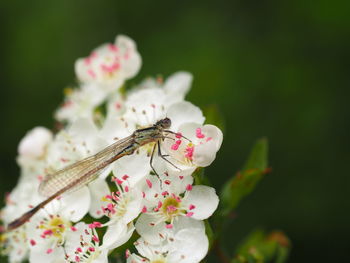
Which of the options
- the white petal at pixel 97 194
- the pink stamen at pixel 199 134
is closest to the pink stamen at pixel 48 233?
the white petal at pixel 97 194

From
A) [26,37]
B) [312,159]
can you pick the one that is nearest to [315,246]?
[312,159]

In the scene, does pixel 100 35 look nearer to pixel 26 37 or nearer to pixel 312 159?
pixel 26 37

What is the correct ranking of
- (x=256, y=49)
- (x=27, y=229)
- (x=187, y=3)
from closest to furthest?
1. (x=27, y=229)
2. (x=256, y=49)
3. (x=187, y=3)

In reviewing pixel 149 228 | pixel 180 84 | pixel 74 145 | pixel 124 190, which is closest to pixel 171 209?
pixel 149 228

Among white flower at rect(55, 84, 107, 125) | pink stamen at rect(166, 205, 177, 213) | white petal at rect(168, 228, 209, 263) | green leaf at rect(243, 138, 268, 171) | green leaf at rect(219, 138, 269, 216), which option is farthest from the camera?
white flower at rect(55, 84, 107, 125)

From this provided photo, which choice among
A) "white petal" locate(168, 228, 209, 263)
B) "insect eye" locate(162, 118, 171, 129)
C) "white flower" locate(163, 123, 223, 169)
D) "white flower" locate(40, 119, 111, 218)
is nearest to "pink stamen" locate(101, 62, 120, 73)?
"white flower" locate(40, 119, 111, 218)

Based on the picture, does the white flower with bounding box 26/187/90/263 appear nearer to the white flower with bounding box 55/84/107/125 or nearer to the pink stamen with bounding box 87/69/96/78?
the white flower with bounding box 55/84/107/125

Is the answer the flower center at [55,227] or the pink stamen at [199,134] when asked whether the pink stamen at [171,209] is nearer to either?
the pink stamen at [199,134]

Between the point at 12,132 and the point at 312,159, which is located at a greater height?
the point at 12,132
